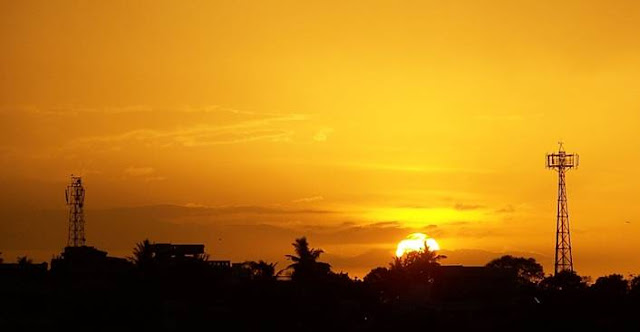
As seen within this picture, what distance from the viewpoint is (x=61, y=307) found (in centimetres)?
6244

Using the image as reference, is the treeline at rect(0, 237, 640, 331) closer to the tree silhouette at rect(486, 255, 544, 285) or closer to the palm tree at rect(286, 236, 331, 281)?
the palm tree at rect(286, 236, 331, 281)

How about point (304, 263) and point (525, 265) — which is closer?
point (304, 263)

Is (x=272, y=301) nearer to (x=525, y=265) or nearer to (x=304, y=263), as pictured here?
(x=304, y=263)

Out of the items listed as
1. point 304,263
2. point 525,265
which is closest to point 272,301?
point 304,263

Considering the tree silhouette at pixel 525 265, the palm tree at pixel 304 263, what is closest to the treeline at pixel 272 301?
the palm tree at pixel 304 263

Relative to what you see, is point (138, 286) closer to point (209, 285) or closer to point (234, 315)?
point (234, 315)

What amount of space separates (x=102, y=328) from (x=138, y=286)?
4581mm

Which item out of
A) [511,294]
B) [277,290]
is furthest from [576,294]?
[277,290]

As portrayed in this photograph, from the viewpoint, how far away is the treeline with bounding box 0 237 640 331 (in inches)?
2295

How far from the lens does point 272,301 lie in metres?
61.9

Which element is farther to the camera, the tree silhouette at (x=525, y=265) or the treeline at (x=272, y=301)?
the tree silhouette at (x=525, y=265)

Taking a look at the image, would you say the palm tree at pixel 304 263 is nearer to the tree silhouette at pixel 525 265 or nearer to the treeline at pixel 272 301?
the treeline at pixel 272 301

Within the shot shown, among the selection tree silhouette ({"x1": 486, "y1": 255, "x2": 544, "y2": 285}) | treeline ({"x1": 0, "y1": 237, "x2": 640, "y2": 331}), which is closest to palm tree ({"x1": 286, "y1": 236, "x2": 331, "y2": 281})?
treeline ({"x1": 0, "y1": 237, "x2": 640, "y2": 331})

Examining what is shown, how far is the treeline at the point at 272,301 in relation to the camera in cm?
5828
